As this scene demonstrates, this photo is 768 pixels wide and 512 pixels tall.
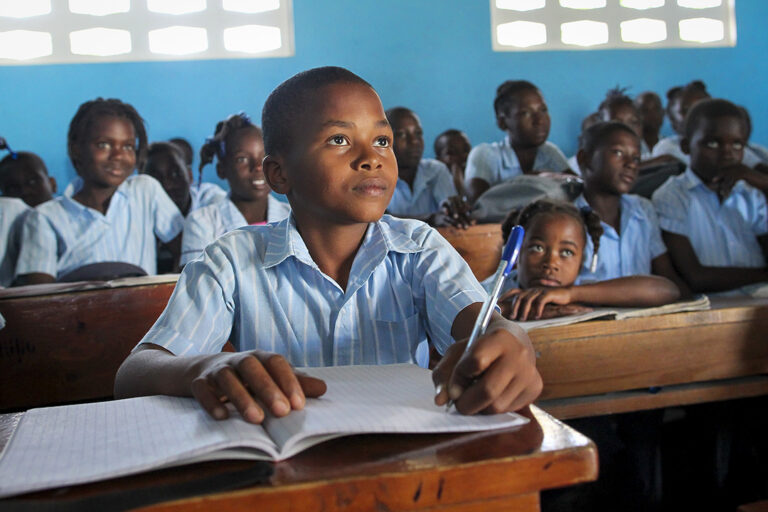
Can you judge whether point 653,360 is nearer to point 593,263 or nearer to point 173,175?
point 593,263

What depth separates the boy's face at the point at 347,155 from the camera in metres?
1.01

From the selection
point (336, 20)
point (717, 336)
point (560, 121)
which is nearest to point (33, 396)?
point (717, 336)

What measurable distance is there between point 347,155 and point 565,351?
30.3 inches

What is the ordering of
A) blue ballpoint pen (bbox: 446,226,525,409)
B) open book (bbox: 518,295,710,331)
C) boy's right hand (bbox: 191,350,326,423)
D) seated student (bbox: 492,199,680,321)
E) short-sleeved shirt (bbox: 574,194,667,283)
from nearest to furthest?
boy's right hand (bbox: 191,350,326,423) → blue ballpoint pen (bbox: 446,226,525,409) → open book (bbox: 518,295,710,331) → seated student (bbox: 492,199,680,321) → short-sleeved shirt (bbox: 574,194,667,283)

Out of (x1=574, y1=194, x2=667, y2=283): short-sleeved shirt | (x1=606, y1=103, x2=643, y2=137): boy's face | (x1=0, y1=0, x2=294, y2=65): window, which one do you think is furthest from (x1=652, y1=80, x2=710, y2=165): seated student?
(x1=0, y1=0, x2=294, y2=65): window

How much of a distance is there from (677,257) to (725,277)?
0.57 feet

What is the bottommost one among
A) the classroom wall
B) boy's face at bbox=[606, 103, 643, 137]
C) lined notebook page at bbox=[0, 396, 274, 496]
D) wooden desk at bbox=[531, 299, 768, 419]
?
wooden desk at bbox=[531, 299, 768, 419]

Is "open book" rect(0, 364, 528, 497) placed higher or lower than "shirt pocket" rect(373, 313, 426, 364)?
higher

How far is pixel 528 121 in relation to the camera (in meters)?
3.50

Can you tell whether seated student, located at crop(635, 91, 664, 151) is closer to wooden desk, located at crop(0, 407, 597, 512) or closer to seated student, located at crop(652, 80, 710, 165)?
seated student, located at crop(652, 80, 710, 165)

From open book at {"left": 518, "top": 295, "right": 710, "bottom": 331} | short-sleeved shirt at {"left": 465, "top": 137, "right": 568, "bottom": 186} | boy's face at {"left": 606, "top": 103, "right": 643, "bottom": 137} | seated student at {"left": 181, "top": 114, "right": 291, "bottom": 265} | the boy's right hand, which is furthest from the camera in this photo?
boy's face at {"left": 606, "top": 103, "right": 643, "bottom": 137}

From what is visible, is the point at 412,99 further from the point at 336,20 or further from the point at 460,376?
the point at 460,376

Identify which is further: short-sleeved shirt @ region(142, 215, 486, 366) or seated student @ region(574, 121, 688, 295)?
seated student @ region(574, 121, 688, 295)

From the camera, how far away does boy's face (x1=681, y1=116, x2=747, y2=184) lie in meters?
2.68
